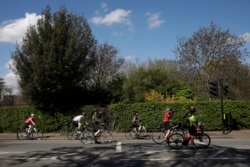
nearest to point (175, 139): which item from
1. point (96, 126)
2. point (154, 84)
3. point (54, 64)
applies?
point (96, 126)

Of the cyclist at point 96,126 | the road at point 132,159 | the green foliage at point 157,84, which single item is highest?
the green foliage at point 157,84

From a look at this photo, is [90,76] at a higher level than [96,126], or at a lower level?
higher

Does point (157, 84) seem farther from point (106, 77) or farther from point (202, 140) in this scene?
point (202, 140)

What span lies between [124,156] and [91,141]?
893 centimetres

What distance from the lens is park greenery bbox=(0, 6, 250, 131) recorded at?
32.2 metres

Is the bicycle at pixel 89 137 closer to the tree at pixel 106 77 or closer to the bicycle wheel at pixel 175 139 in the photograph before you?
the bicycle wheel at pixel 175 139

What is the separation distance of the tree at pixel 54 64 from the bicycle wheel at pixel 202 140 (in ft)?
57.0

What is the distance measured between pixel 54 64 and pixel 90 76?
18.8ft

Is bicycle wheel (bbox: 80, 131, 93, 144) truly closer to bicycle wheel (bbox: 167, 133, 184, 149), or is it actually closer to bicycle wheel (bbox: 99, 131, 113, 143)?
bicycle wheel (bbox: 99, 131, 113, 143)

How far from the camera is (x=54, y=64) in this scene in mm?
32656

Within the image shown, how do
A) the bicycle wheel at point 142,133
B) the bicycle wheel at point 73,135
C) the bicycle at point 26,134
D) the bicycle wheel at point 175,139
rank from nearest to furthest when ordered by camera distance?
the bicycle wheel at point 175,139 → the bicycle wheel at point 73,135 → the bicycle wheel at point 142,133 → the bicycle at point 26,134

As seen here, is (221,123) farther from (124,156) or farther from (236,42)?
(124,156)

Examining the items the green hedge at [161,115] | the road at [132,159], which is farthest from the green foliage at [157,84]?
the road at [132,159]

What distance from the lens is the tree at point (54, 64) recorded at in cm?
3275
